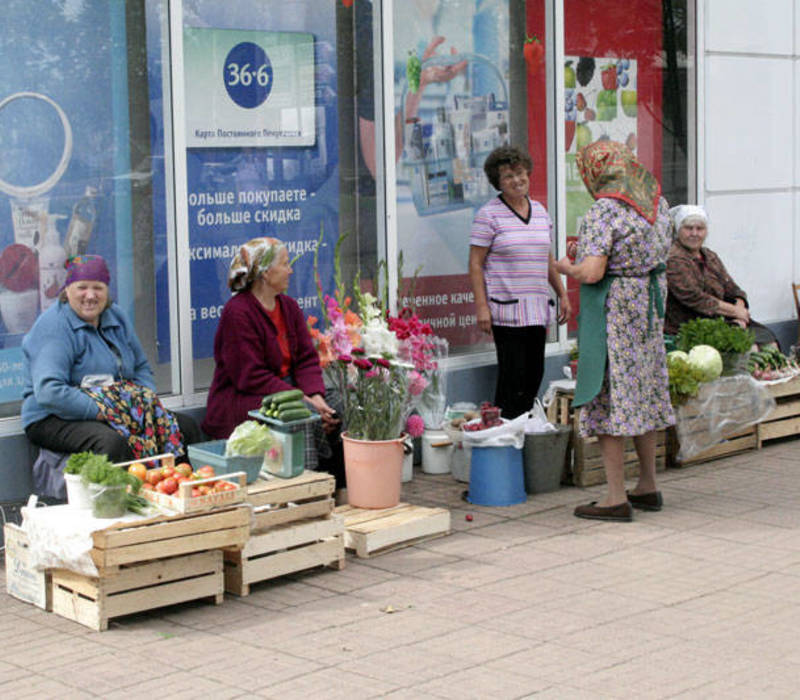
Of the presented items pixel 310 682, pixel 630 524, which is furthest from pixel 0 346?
pixel 630 524

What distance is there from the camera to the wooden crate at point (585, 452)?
772 cm

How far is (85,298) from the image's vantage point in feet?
20.6

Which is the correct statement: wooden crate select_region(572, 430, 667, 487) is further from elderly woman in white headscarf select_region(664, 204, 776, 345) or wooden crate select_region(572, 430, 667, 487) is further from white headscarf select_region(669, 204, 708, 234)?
white headscarf select_region(669, 204, 708, 234)

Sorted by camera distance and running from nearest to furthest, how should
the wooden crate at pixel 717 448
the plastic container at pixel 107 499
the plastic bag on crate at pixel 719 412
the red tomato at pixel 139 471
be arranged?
the plastic container at pixel 107 499 → the red tomato at pixel 139 471 → the plastic bag on crate at pixel 719 412 → the wooden crate at pixel 717 448

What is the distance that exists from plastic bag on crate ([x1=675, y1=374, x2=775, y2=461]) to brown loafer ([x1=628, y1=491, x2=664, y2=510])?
39.3 inches

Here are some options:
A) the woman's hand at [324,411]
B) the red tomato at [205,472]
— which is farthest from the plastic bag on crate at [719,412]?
the red tomato at [205,472]

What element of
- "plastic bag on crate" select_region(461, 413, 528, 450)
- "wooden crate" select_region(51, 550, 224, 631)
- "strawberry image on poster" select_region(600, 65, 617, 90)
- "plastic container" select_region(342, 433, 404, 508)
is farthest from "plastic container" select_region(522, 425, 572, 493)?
"strawberry image on poster" select_region(600, 65, 617, 90)

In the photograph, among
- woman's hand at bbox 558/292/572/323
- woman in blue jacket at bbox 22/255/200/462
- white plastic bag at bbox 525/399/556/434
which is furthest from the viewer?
woman's hand at bbox 558/292/572/323

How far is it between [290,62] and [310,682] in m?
4.23

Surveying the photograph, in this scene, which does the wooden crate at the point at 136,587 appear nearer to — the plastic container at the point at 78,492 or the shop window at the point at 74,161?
the plastic container at the point at 78,492

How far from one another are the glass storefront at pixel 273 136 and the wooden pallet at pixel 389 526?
140 centimetres

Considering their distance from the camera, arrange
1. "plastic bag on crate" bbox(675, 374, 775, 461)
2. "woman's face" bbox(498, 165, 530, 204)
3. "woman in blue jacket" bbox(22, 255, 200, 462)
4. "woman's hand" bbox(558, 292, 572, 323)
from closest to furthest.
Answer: "woman in blue jacket" bbox(22, 255, 200, 462) → "woman's face" bbox(498, 165, 530, 204) → "plastic bag on crate" bbox(675, 374, 775, 461) → "woman's hand" bbox(558, 292, 572, 323)

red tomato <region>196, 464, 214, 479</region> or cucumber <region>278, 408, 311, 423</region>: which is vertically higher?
cucumber <region>278, 408, 311, 423</region>

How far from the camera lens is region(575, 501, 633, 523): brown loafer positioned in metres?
6.88
